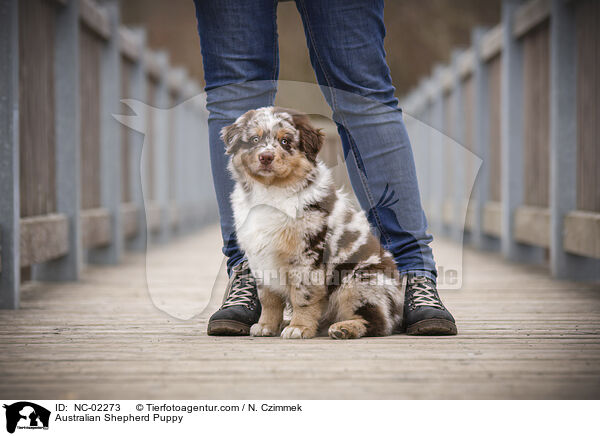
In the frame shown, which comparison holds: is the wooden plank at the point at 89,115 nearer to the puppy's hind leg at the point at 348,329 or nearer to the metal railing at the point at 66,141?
the metal railing at the point at 66,141

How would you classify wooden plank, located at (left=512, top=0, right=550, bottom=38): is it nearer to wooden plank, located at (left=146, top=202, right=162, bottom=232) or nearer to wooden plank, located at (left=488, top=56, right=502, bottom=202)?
wooden plank, located at (left=488, top=56, right=502, bottom=202)

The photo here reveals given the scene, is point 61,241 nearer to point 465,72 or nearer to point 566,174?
point 566,174

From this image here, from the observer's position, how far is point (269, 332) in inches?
84.5

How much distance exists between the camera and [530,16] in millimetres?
4496

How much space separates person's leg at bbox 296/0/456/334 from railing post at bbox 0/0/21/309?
1.32 m

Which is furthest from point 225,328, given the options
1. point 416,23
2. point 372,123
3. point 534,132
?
point 416,23

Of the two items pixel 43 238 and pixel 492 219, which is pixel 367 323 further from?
pixel 492 219

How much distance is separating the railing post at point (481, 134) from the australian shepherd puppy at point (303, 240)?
3.96m

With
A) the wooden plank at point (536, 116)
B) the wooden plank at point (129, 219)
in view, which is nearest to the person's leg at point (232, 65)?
the wooden plank at point (536, 116)

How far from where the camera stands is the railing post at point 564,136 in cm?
378

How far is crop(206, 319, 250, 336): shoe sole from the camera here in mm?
2125

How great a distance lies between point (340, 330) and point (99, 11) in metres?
3.45

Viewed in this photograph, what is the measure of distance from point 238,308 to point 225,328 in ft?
0.34
